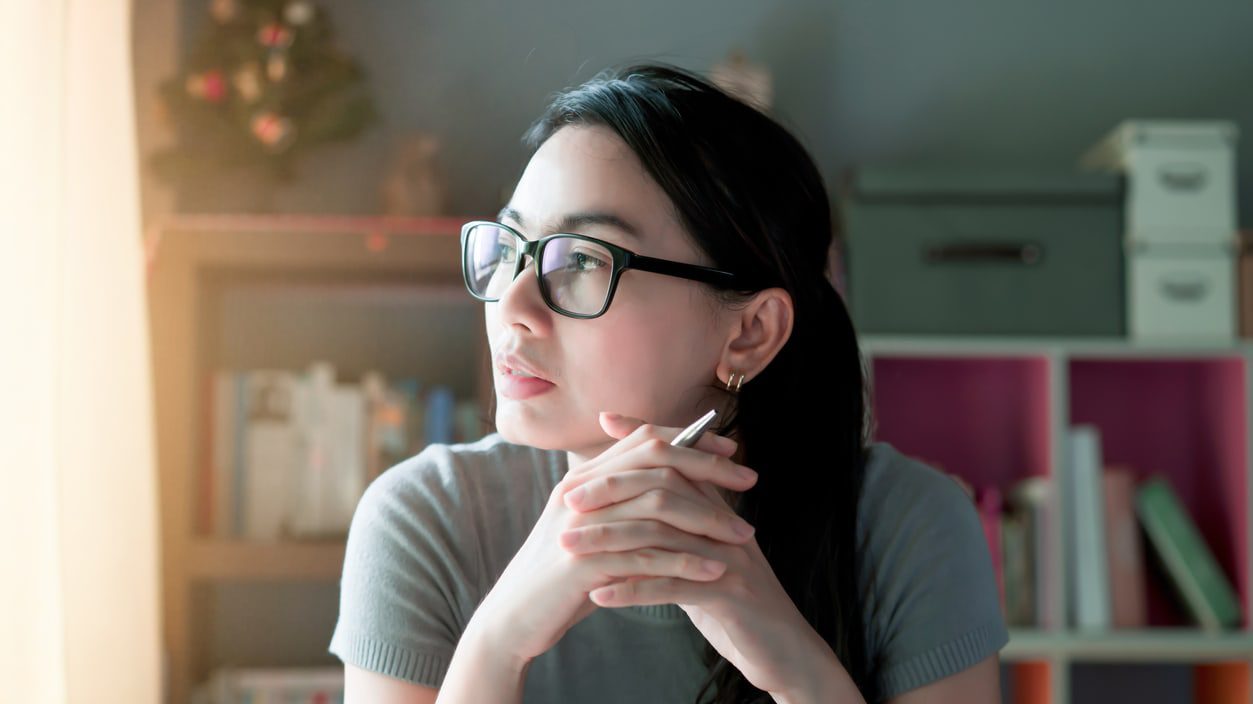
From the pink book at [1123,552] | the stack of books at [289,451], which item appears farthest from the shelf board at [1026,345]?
the stack of books at [289,451]

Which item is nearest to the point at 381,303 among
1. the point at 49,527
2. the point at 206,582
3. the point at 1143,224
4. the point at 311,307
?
the point at 311,307

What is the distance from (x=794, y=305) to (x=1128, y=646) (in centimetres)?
160

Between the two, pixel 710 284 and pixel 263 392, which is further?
pixel 263 392

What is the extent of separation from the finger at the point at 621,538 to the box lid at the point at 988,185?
1.60 meters

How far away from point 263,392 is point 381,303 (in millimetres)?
419

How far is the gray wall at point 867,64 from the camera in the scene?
2754 mm

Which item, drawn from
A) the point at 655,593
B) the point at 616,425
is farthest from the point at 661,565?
the point at 616,425

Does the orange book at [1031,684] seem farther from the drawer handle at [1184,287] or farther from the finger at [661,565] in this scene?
the finger at [661,565]

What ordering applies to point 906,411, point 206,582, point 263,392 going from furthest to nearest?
1. point 906,411
2. point 206,582
3. point 263,392

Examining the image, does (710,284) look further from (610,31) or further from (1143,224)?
(610,31)

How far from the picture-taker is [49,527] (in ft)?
5.11

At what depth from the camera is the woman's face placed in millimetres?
1052

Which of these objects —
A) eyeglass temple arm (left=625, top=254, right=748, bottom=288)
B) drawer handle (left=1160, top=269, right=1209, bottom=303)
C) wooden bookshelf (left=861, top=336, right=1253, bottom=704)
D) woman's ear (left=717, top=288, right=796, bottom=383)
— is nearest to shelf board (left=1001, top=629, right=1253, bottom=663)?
wooden bookshelf (left=861, top=336, right=1253, bottom=704)

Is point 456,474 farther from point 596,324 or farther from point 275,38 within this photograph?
point 275,38
